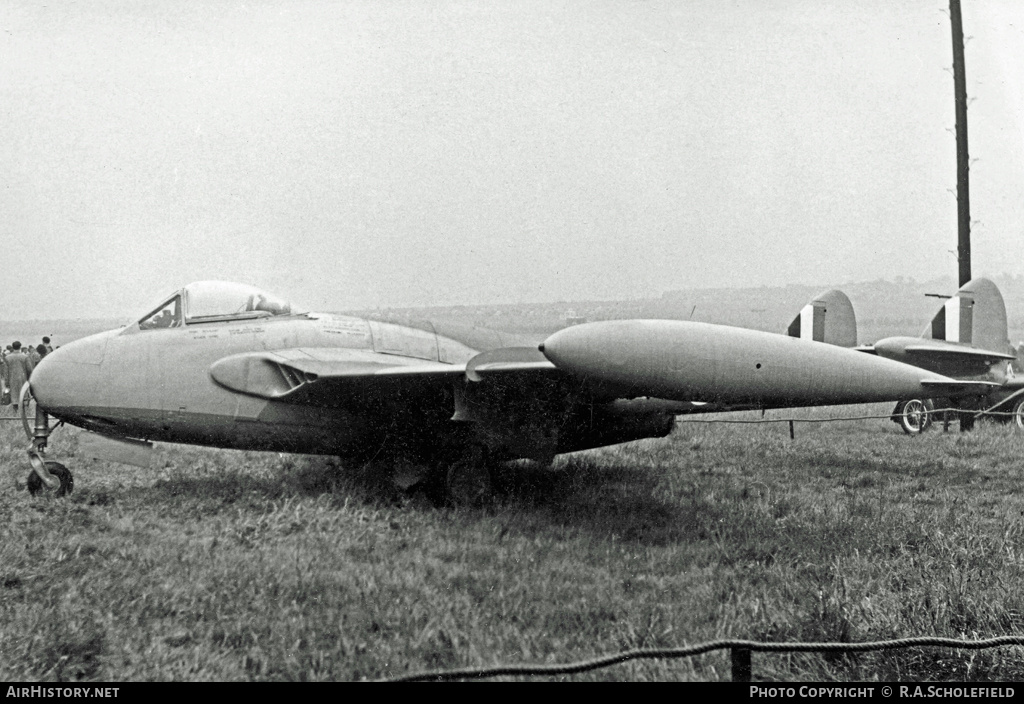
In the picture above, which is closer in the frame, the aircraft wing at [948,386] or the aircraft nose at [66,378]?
the aircraft wing at [948,386]

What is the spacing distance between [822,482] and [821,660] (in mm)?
5203

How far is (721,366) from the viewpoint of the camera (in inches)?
208

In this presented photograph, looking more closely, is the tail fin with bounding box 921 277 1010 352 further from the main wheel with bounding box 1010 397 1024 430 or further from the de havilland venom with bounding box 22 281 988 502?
the de havilland venom with bounding box 22 281 988 502

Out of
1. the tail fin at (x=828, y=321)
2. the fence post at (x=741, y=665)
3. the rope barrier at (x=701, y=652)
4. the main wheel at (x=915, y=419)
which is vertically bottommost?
the main wheel at (x=915, y=419)

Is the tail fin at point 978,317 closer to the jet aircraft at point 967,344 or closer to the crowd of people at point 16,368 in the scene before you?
the jet aircraft at point 967,344

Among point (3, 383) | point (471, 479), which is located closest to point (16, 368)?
point (3, 383)

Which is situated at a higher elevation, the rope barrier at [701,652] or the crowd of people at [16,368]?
the crowd of people at [16,368]

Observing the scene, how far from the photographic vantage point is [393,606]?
175 inches

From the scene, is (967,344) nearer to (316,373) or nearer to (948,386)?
(948,386)

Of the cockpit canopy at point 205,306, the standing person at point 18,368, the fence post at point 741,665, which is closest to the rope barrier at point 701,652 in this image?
the fence post at point 741,665

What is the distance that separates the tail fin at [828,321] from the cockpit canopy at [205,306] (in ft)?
26.8

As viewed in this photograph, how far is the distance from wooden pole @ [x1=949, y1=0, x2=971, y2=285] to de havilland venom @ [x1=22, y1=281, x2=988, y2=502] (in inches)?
466

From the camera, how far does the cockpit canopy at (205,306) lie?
295 inches

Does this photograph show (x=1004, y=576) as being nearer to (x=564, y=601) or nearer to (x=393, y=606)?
(x=564, y=601)
